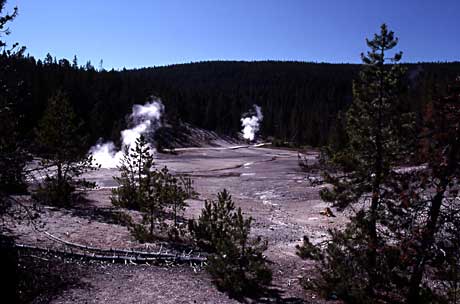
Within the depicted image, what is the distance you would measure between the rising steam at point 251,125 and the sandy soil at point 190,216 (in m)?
65.0

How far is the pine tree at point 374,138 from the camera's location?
32.5ft

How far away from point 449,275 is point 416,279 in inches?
36.5

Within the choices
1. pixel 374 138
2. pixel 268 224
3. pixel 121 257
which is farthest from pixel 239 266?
pixel 268 224

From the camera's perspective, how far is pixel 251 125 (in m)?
112

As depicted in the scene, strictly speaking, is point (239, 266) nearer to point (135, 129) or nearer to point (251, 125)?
point (135, 129)

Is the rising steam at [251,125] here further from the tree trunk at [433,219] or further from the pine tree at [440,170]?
the pine tree at [440,170]

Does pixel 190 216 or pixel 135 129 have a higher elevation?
pixel 135 129

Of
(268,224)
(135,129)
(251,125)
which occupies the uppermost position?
(251,125)

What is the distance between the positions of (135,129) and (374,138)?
2755 inches

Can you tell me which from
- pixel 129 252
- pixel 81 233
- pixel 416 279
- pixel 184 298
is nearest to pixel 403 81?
pixel 416 279

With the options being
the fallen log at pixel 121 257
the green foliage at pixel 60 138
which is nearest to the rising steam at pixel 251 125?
the green foliage at pixel 60 138

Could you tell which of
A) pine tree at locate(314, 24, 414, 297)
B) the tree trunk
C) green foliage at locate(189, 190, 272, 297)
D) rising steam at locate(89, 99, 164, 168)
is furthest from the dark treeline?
the tree trunk

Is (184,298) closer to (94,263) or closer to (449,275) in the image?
(94,263)

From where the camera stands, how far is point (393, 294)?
10.1 meters
